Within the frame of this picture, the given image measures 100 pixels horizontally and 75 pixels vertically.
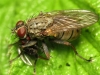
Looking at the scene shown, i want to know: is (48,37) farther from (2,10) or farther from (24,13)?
(2,10)

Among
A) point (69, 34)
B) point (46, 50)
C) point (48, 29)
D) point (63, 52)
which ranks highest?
point (48, 29)

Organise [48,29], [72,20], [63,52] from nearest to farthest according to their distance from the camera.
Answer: [48,29], [72,20], [63,52]

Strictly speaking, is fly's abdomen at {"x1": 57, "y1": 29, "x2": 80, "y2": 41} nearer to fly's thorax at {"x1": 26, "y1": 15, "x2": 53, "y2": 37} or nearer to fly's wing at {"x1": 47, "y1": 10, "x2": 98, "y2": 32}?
fly's wing at {"x1": 47, "y1": 10, "x2": 98, "y2": 32}

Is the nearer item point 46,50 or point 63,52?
point 46,50

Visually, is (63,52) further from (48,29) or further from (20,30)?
(20,30)

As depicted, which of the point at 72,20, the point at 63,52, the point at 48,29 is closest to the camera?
the point at 48,29

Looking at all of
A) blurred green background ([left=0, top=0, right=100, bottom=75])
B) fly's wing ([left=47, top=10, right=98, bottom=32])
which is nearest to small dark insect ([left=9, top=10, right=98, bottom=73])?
fly's wing ([left=47, top=10, right=98, bottom=32])

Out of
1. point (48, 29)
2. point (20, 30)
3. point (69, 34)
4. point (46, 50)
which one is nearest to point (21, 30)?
point (20, 30)
